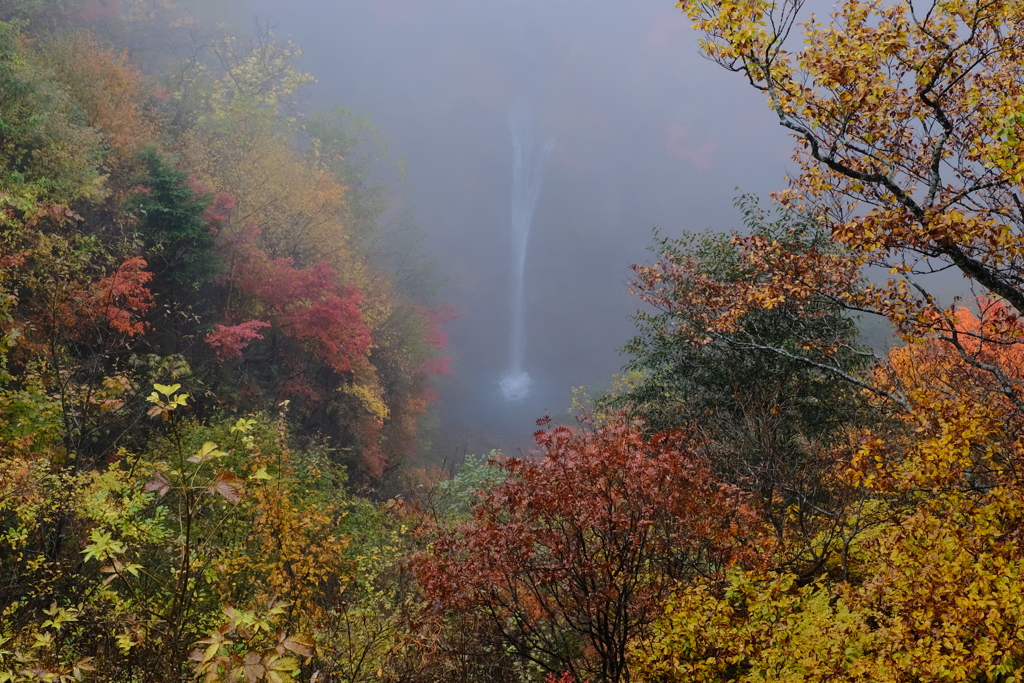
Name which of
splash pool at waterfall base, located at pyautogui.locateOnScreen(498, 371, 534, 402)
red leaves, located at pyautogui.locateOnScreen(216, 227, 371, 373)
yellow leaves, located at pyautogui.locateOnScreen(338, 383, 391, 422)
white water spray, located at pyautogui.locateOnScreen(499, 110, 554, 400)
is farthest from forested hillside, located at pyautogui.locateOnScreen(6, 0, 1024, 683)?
white water spray, located at pyautogui.locateOnScreen(499, 110, 554, 400)

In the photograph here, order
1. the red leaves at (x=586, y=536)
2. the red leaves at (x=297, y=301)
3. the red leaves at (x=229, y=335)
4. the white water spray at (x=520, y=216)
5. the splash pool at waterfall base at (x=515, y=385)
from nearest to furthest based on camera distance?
the red leaves at (x=586, y=536)
the red leaves at (x=229, y=335)
the red leaves at (x=297, y=301)
the splash pool at waterfall base at (x=515, y=385)
the white water spray at (x=520, y=216)

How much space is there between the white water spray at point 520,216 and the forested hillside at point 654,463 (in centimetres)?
3686

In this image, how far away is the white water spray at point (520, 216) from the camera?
5293cm

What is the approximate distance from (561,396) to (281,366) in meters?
35.9

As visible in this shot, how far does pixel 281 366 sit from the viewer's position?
18.5 meters

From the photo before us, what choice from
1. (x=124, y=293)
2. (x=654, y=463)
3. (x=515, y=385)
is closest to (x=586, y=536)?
(x=654, y=463)

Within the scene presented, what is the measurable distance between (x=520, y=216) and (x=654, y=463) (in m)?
61.9

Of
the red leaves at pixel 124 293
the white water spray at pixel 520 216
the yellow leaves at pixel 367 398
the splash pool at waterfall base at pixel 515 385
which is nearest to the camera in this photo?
the red leaves at pixel 124 293

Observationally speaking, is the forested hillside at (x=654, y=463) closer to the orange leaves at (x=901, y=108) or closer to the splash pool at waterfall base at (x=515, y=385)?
the orange leaves at (x=901, y=108)

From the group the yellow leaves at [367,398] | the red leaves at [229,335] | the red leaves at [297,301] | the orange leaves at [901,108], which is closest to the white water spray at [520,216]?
the yellow leaves at [367,398]

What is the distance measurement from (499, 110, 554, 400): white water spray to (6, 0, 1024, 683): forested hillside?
1451 inches

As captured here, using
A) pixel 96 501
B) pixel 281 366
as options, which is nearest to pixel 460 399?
pixel 281 366

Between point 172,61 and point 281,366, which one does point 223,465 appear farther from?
point 172,61

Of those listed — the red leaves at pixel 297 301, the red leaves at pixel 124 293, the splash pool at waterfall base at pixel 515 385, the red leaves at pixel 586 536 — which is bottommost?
the red leaves at pixel 586 536
